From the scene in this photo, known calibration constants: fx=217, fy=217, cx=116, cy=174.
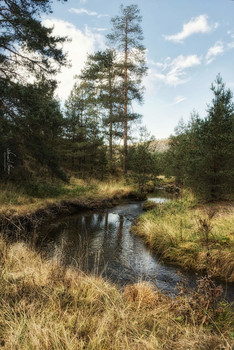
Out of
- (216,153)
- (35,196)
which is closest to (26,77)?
(35,196)

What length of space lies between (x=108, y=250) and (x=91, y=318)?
13.9 feet

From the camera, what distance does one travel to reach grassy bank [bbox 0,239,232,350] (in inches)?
79.2

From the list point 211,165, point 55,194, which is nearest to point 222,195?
point 211,165

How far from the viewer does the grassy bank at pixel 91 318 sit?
2012 millimetres

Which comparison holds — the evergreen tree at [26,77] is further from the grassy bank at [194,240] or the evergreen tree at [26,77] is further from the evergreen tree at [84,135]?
the evergreen tree at [84,135]

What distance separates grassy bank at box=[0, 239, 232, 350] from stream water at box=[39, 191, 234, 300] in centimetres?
46

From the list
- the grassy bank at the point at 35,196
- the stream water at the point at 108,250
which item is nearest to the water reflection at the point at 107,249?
the stream water at the point at 108,250

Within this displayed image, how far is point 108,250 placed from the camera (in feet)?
21.9

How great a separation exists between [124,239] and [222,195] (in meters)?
5.46

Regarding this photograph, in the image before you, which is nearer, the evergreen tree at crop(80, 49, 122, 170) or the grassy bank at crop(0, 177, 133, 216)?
the grassy bank at crop(0, 177, 133, 216)

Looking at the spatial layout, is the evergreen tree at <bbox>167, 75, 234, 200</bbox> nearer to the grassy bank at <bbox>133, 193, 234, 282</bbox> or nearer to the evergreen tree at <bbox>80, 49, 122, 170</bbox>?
the grassy bank at <bbox>133, 193, 234, 282</bbox>

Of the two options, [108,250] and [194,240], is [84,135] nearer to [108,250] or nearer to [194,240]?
[108,250]

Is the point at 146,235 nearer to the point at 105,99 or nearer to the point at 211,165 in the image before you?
the point at 211,165

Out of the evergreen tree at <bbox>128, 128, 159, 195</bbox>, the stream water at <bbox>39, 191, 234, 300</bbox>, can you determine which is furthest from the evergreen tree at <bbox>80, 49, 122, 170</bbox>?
the stream water at <bbox>39, 191, 234, 300</bbox>
